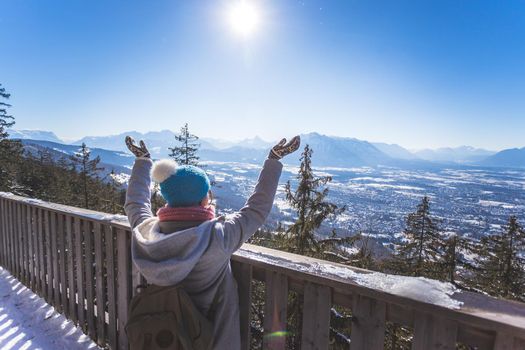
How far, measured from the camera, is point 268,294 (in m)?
1.63

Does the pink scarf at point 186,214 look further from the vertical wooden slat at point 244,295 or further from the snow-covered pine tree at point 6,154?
the snow-covered pine tree at point 6,154

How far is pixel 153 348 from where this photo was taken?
1363mm

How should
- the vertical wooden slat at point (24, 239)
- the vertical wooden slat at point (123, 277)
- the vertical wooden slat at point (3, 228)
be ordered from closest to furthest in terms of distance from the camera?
the vertical wooden slat at point (123, 277)
the vertical wooden slat at point (24, 239)
the vertical wooden slat at point (3, 228)

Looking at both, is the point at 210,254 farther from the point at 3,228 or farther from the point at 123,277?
the point at 3,228

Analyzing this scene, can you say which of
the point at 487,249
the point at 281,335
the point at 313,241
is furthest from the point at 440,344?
the point at 487,249

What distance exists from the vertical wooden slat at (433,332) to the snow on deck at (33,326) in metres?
2.61

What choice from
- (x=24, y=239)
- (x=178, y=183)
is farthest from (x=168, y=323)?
(x=24, y=239)

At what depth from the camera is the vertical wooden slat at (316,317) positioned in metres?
1.42

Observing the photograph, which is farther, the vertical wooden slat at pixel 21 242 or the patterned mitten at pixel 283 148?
the vertical wooden slat at pixel 21 242

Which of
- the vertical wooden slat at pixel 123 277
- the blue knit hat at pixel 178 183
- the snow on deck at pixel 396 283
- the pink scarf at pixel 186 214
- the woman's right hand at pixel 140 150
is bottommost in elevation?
the vertical wooden slat at pixel 123 277

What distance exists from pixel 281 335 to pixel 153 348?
2.05 feet

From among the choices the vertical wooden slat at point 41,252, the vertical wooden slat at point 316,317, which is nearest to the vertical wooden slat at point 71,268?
the vertical wooden slat at point 41,252

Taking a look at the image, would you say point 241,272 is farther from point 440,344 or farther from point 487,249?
point 487,249

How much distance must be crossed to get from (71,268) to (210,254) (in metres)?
2.24
